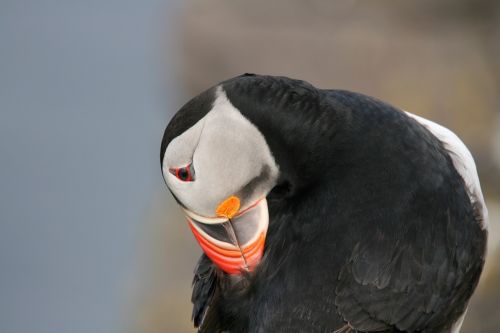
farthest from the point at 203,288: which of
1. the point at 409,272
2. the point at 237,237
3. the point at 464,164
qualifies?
the point at 464,164

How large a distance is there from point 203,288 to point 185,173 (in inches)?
26.7

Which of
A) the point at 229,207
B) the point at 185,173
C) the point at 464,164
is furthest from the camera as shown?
the point at 464,164

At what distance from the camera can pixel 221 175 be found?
10.8ft

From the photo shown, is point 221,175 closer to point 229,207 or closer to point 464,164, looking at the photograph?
point 229,207

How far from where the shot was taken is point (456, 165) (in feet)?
12.0

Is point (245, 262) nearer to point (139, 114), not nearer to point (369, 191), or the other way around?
point (369, 191)

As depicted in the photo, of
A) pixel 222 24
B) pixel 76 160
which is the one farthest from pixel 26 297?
pixel 222 24

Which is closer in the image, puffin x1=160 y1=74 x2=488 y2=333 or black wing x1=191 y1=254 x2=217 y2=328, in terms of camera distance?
puffin x1=160 y1=74 x2=488 y2=333

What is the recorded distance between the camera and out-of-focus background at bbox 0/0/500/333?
25.2 feet

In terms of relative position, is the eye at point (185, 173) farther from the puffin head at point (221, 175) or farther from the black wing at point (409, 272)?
the black wing at point (409, 272)

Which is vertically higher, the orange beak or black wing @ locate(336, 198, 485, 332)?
the orange beak

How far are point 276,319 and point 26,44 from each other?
44.2 feet

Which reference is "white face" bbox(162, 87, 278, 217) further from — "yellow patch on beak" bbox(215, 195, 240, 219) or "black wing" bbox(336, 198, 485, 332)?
"black wing" bbox(336, 198, 485, 332)

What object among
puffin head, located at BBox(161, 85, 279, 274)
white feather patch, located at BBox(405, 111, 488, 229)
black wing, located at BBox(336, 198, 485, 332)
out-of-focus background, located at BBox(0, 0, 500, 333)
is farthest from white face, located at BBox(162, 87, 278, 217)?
out-of-focus background, located at BBox(0, 0, 500, 333)
